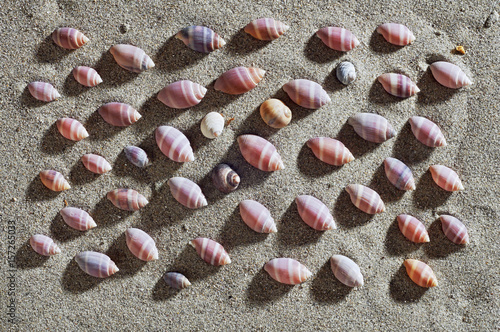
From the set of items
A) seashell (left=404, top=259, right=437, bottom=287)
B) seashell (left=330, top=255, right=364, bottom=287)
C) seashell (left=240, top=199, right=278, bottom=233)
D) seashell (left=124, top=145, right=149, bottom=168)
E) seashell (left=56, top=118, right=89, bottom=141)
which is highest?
seashell (left=56, top=118, right=89, bottom=141)

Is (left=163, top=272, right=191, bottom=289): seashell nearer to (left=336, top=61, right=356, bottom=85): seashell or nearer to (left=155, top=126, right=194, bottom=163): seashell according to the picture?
(left=155, top=126, right=194, bottom=163): seashell

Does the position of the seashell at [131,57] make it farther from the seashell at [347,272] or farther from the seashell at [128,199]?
the seashell at [347,272]

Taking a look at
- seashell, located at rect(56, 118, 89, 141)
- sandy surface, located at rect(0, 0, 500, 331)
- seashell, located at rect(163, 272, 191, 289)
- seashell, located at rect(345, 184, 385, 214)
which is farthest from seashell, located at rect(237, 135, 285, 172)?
seashell, located at rect(56, 118, 89, 141)

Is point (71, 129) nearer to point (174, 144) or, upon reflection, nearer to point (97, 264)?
point (174, 144)

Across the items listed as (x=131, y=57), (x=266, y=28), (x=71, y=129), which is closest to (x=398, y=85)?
(x=266, y=28)

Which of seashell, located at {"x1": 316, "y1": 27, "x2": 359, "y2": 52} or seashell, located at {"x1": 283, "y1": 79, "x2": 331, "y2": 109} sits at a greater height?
seashell, located at {"x1": 316, "y1": 27, "x2": 359, "y2": 52}
